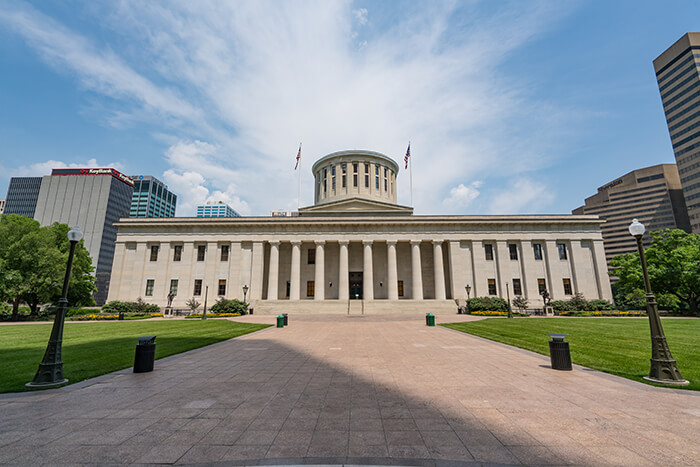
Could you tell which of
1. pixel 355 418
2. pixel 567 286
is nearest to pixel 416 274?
pixel 567 286

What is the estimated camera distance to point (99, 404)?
6.93 m

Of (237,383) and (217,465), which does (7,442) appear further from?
(237,383)

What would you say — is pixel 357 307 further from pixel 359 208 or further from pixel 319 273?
pixel 359 208

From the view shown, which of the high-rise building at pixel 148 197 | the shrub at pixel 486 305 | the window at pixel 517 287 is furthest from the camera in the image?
the high-rise building at pixel 148 197

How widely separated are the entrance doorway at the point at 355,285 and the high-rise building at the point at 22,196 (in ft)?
505

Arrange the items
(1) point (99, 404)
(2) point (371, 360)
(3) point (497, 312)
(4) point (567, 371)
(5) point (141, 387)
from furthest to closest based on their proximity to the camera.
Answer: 1. (3) point (497, 312)
2. (2) point (371, 360)
3. (4) point (567, 371)
4. (5) point (141, 387)
5. (1) point (99, 404)

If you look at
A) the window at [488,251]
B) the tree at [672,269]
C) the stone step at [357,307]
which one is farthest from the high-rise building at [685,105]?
the stone step at [357,307]

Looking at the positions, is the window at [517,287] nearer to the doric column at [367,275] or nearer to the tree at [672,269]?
the tree at [672,269]

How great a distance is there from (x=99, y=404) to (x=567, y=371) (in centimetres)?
1311

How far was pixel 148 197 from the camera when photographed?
548 ft

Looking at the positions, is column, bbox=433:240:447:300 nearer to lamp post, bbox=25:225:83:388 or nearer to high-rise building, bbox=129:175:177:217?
lamp post, bbox=25:225:83:388

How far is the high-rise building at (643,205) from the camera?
123125 mm

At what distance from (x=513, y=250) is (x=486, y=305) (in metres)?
12.2

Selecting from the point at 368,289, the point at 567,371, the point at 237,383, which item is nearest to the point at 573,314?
the point at 368,289
